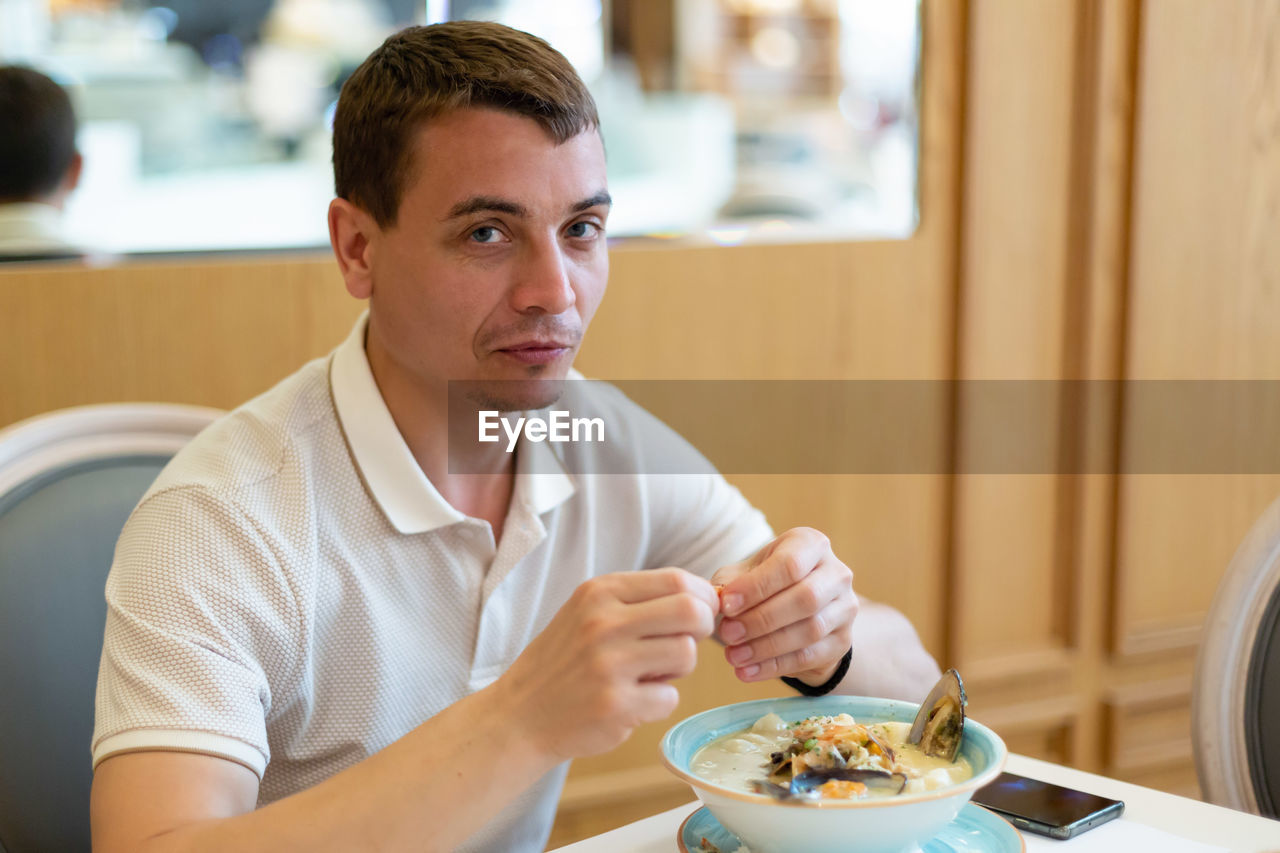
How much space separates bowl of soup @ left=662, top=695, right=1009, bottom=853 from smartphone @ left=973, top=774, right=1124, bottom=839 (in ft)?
0.38

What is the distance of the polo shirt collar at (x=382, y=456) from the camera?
110 centimetres

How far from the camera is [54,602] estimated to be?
1.14 m

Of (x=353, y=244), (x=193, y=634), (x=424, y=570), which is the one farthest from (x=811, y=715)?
(x=353, y=244)

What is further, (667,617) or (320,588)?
(320,588)

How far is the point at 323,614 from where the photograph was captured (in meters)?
1.06

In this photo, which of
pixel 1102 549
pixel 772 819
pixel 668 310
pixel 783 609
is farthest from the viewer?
pixel 1102 549

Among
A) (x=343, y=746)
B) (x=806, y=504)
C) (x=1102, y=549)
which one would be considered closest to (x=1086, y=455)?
(x=1102, y=549)

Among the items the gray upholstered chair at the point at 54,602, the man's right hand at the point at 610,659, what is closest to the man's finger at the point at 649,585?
the man's right hand at the point at 610,659

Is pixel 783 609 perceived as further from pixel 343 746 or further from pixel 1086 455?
pixel 1086 455

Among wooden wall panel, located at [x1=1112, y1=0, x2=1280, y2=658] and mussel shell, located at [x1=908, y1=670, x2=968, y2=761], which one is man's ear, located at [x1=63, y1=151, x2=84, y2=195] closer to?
mussel shell, located at [x1=908, y1=670, x2=968, y2=761]

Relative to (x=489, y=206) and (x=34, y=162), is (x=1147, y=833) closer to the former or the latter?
(x=489, y=206)

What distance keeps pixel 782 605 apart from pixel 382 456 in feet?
1.35

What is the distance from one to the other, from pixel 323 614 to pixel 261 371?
710 millimetres

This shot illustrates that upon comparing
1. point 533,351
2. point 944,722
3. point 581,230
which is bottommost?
point 944,722
